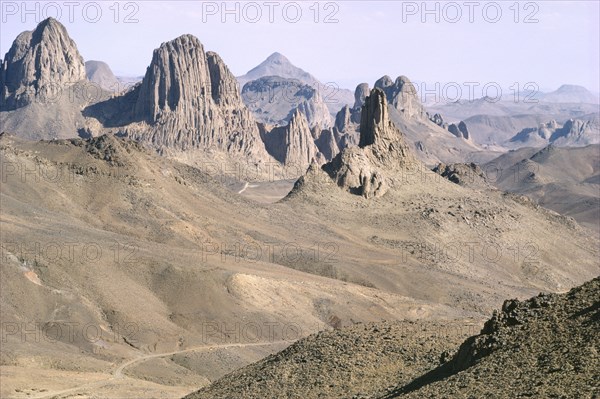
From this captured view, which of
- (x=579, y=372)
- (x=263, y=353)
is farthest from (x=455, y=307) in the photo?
(x=579, y=372)

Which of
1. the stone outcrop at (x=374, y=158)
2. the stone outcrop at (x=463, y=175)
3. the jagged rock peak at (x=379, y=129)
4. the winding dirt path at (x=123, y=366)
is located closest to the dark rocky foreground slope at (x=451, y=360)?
the winding dirt path at (x=123, y=366)

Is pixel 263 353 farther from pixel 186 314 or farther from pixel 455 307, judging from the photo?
pixel 455 307

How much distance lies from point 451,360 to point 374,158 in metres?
105

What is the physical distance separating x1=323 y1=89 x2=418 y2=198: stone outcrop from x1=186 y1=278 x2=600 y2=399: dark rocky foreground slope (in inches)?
3438

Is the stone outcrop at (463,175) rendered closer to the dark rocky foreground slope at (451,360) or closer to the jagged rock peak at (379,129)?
the jagged rock peak at (379,129)

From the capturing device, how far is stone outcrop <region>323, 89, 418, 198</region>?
13075 centimetres

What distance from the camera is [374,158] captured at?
13612cm

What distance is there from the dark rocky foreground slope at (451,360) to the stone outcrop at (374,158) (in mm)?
87320

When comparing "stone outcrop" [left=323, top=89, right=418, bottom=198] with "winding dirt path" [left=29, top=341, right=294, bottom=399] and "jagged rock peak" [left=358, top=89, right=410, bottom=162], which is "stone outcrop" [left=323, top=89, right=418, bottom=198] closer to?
"jagged rock peak" [left=358, top=89, right=410, bottom=162]

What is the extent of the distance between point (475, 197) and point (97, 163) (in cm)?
6050

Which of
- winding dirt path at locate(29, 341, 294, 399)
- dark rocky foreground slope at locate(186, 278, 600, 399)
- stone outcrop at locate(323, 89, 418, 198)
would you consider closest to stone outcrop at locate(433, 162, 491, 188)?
stone outcrop at locate(323, 89, 418, 198)

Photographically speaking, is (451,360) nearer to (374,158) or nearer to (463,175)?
(374,158)

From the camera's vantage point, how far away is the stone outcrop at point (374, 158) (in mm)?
130750

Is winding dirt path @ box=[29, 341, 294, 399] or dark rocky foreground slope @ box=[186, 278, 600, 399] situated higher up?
dark rocky foreground slope @ box=[186, 278, 600, 399]
